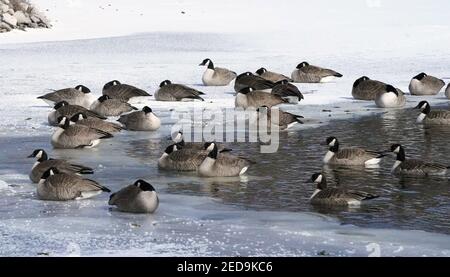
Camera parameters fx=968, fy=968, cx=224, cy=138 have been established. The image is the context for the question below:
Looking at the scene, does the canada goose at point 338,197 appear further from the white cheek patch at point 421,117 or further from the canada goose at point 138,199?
the white cheek patch at point 421,117

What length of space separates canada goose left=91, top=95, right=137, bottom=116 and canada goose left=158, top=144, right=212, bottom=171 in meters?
5.20

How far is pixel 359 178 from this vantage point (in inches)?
532

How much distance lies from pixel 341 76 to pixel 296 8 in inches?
789

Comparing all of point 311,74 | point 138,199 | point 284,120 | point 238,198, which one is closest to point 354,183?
point 238,198

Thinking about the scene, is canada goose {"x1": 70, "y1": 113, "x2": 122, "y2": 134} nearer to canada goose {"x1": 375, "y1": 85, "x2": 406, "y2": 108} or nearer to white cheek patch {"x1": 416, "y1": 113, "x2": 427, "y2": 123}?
white cheek patch {"x1": 416, "y1": 113, "x2": 427, "y2": 123}

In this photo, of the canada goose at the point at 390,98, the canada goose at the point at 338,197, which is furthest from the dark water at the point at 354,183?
the canada goose at the point at 390,98

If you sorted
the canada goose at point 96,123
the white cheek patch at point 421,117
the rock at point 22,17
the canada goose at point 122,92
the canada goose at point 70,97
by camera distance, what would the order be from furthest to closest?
1. the rock at point 22,17
2. the canada goose at point 122,92
3. the canada goose at point 70,97
4. the white cheek patch at point 421,117
5. the canada goose at point 96,123

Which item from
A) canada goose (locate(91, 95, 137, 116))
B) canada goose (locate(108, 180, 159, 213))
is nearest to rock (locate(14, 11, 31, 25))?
canada goose (locate(91, 95, 137, 116))

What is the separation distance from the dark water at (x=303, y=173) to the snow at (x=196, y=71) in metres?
0.27

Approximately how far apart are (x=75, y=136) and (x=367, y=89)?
7903 mm

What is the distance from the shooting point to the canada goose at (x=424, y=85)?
22.0m

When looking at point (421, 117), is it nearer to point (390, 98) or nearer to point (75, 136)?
point (390, 98)

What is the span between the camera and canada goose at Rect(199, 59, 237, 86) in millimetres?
23688
